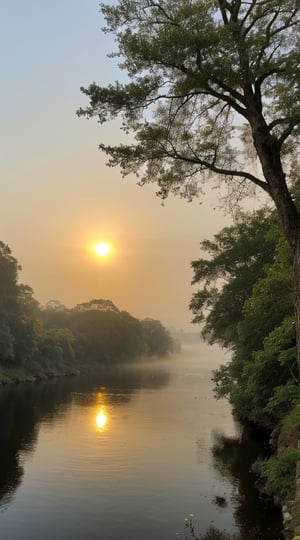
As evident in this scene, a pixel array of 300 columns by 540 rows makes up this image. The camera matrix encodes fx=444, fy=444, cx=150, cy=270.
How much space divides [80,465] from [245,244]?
22.2 m

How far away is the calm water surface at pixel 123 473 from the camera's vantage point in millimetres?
15727

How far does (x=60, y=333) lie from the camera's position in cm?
8644


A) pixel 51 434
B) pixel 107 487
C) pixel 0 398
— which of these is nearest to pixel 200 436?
pixel 51 434

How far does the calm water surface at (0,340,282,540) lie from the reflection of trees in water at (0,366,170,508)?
0.09 meters

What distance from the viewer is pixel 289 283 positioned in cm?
2238

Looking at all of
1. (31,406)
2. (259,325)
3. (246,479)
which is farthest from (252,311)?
(31,406)

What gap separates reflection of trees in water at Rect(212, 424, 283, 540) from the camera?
1519 centimetres

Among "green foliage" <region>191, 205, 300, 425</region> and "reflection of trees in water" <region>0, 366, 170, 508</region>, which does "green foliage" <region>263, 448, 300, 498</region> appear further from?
"reflection of trees in water" <region>0, 366, 170, 508</region>

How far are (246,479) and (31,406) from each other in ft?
89.5

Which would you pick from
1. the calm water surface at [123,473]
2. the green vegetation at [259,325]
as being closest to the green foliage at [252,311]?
the green vegetation at [259,325]

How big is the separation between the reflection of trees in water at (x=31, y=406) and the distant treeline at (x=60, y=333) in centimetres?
630

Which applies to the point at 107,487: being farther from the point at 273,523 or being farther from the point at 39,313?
the point at 39,313

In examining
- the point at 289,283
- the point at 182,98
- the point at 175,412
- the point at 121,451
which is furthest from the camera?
the point at 175,412

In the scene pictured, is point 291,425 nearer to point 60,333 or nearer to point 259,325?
point 259,325
